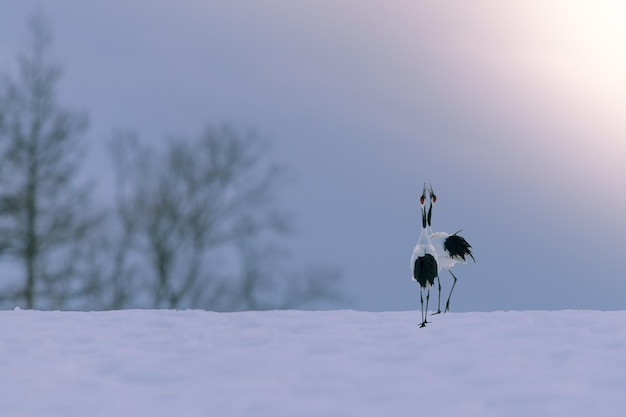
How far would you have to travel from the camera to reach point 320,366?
343 inches

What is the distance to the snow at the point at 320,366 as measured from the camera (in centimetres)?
757

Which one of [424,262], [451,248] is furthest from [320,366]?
[451,248]

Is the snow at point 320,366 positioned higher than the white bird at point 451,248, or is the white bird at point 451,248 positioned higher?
the white bird at point 451,248

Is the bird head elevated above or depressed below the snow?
above

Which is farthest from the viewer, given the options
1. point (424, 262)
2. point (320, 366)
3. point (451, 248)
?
point (451, 248)

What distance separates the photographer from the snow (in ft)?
24.8

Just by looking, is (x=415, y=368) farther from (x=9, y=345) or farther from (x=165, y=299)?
(x=165, y=299)

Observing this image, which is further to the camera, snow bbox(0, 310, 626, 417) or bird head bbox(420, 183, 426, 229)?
bird head bbox(420, 183, 426, 229)

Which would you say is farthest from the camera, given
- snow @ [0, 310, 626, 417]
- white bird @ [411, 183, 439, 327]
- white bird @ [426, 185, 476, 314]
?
white bird @ [426, 185, 476, 314]

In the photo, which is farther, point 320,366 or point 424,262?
point 424,262

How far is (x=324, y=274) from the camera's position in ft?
83.5

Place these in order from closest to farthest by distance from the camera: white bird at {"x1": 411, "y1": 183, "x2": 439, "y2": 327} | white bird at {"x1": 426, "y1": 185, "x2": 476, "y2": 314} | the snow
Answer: the snow
white bird at {"x1": 411, "y1": 183, "x2": 439, "y2": 327}
white bird at {"x1": 426, "y1": 185, "x2": 476, "y2": 314}

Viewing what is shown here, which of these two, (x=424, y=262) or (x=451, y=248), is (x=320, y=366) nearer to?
(x=424, y=262)

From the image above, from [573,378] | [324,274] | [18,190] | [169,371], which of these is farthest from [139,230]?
[573,378]
